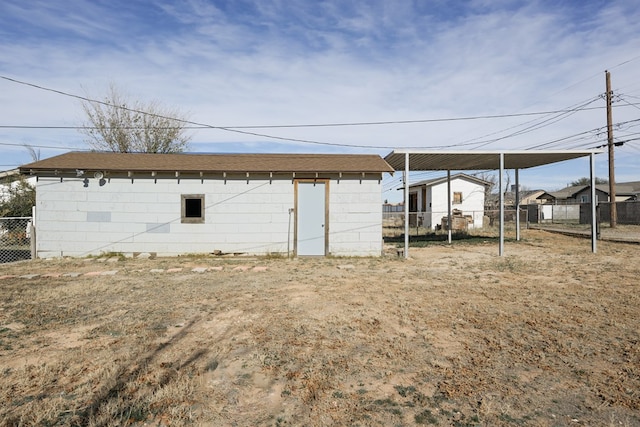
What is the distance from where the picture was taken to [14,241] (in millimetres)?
13133

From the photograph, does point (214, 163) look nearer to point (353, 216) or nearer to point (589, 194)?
point (353, 216)

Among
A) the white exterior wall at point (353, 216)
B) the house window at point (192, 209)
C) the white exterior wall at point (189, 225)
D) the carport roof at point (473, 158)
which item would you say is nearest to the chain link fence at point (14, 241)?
the white exterior wall at point (189, 225)

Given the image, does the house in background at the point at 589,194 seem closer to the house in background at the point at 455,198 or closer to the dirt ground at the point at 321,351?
the house in background at the point at 455,198

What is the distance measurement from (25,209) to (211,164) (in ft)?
33.9

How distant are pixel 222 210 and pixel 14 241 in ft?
28.5

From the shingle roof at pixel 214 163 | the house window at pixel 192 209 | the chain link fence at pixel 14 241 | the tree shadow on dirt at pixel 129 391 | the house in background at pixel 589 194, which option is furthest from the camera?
the house in background at pixel 589 194

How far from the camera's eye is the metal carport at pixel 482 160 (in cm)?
1113

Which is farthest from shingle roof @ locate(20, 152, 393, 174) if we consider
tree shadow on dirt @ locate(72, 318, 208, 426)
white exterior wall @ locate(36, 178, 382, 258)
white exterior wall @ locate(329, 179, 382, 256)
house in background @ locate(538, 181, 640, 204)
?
house in background @ locate(538, 181, 640, 204)

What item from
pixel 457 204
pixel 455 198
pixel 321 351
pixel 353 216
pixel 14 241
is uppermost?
pixel 455 198

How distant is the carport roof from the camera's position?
37.1 ft

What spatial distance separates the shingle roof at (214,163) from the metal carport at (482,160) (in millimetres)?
965

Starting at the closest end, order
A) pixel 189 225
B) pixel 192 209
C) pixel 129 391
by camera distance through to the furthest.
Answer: pixel 129 391
pixel 189 225
pixel 192 209

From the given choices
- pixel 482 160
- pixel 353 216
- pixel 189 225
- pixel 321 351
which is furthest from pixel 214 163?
pixel 482 160

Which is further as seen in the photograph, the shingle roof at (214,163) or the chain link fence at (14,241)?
the chain link fence at (14,241)
